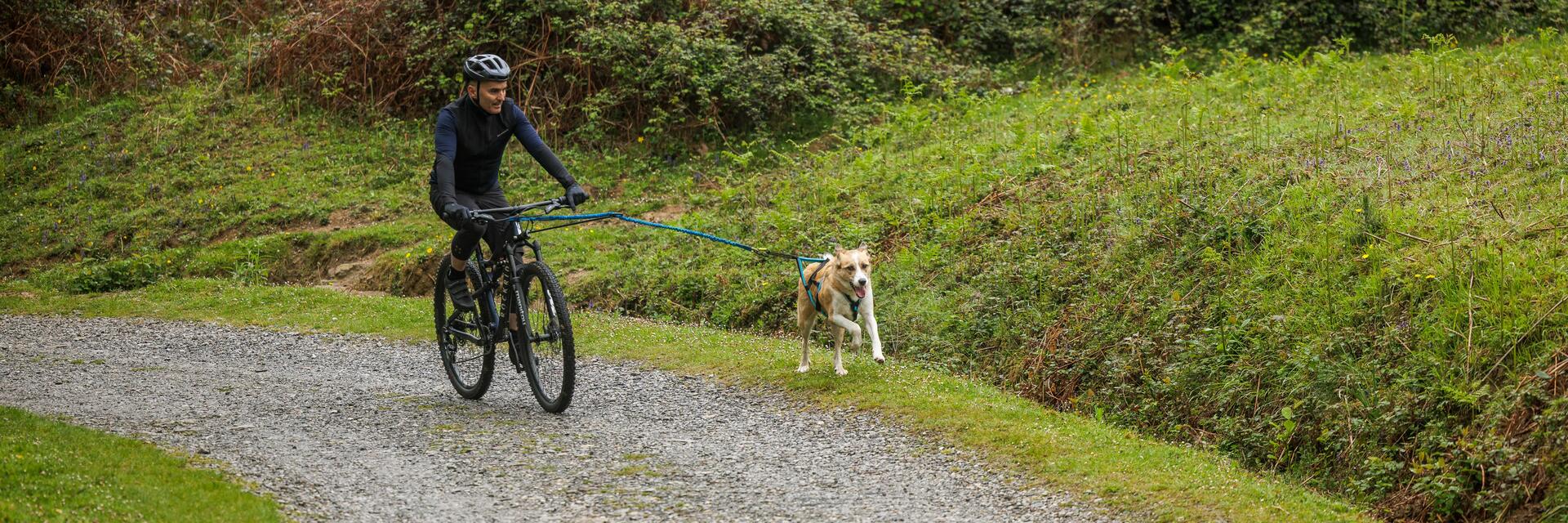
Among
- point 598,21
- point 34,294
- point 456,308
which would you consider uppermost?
point 598,21

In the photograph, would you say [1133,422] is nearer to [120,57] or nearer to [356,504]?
[356,504]

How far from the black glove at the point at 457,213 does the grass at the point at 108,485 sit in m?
2.08

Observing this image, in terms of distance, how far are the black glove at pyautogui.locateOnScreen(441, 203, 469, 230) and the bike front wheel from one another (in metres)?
0.52

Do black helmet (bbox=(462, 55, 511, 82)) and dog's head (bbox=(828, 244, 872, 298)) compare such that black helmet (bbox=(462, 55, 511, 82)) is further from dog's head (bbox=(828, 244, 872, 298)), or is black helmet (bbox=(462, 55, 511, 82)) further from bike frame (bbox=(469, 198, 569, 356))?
dog's head (bbox=(828, 244, 872, 298))

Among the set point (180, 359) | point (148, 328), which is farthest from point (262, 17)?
point (180, 359)

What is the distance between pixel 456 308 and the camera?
9.23m

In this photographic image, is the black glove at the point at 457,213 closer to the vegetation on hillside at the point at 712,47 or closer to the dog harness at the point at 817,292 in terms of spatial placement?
the dog harness at the point at 817,292

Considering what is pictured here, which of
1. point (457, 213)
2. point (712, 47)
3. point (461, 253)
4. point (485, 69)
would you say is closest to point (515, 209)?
point (457, 213)

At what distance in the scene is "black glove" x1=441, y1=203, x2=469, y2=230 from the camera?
26.4 ft

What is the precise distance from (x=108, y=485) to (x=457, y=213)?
252 cm

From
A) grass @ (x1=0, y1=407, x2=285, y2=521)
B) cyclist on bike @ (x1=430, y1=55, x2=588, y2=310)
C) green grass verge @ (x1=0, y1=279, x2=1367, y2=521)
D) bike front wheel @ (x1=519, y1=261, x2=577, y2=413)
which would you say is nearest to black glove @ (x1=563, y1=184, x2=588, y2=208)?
cyclist on bike @ (x1=430, y1=55, x2=588, y2=310)

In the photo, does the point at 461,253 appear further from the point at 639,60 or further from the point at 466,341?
the point at 639,60

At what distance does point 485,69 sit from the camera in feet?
27.5

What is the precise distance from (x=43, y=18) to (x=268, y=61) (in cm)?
452
